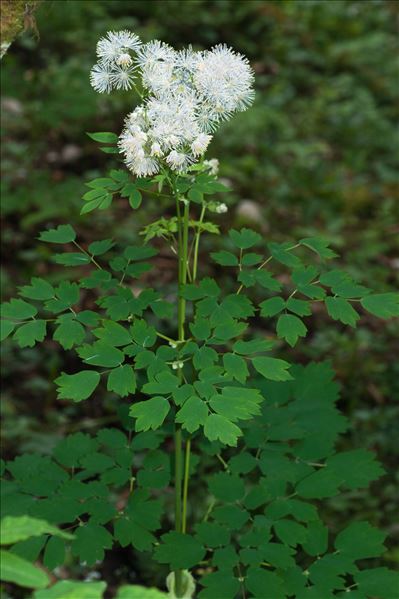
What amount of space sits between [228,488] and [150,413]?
1.67 ft

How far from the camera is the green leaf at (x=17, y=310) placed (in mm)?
2029

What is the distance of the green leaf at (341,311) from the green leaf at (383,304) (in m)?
0.05

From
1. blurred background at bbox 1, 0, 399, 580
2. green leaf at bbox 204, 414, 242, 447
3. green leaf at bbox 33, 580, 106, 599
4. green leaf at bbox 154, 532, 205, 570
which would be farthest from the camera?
blurred background at bbox 1, 0, 399, 580

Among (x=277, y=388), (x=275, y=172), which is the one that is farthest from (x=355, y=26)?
(x=277, y=388)

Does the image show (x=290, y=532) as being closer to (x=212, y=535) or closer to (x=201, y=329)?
(x=212, y=535)

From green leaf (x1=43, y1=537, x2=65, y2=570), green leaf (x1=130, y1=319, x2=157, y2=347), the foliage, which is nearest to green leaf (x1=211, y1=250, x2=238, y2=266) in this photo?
the foliage

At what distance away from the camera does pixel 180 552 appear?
→ 2059mm

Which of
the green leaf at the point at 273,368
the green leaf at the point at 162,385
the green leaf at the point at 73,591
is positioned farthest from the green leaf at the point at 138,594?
the green leaf at the point at 273,368

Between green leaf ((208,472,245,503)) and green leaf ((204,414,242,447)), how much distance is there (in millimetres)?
486

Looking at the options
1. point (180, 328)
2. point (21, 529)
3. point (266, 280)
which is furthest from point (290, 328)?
point (21, 529)

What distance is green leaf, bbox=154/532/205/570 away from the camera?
2045mm

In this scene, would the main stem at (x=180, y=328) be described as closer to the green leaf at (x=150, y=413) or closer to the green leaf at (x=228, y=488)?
the green leaf at (x=228, y=488)

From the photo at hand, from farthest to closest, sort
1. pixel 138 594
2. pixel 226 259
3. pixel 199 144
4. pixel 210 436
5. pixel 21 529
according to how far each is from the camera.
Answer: pixel 226 259 → pixel 199 144 → pixel 210 436 → pixel 21 529 → pixel 138 594

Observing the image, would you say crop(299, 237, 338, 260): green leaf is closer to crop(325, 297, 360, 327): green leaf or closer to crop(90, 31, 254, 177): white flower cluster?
crop(325, 297, 360, 327): green leaf
